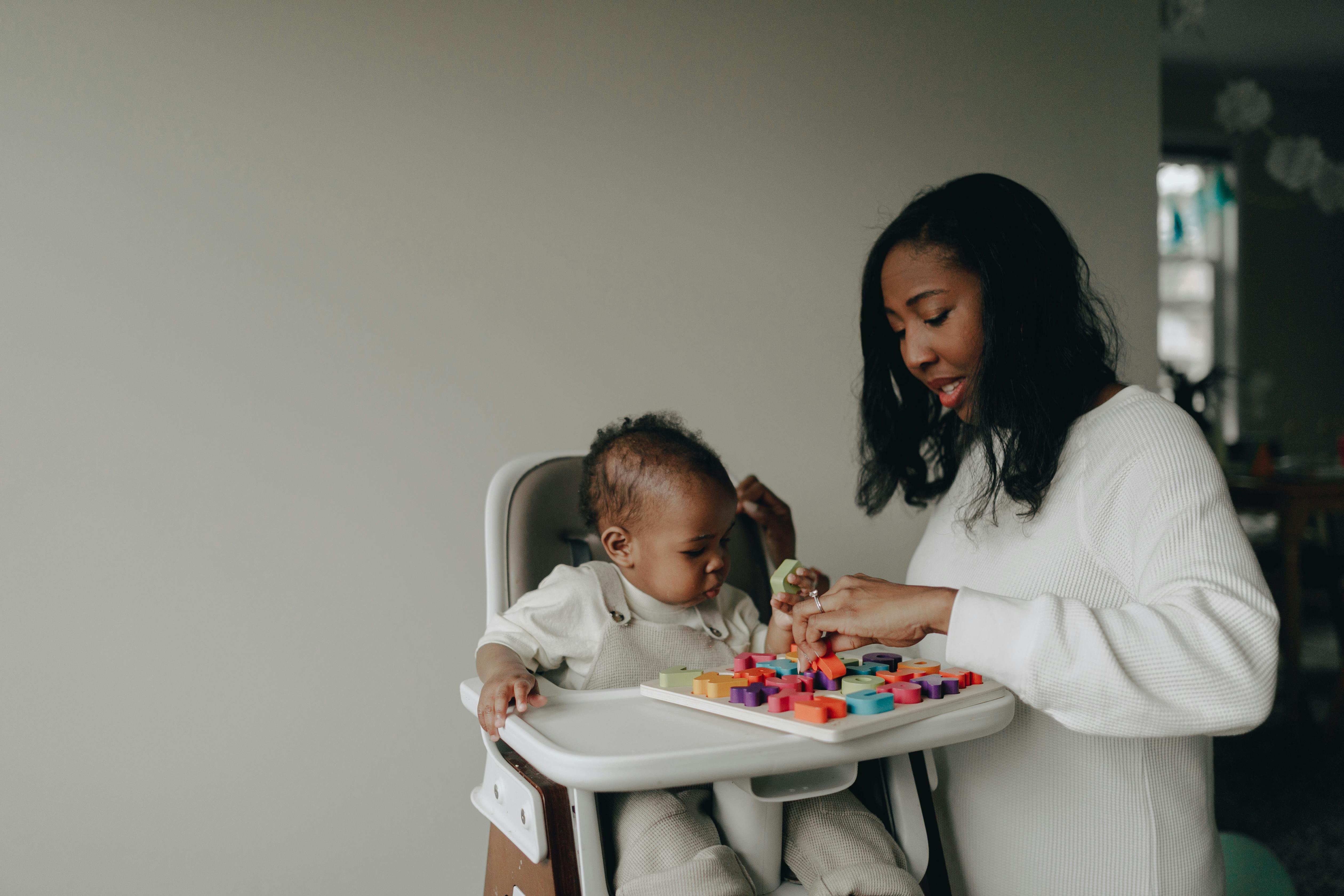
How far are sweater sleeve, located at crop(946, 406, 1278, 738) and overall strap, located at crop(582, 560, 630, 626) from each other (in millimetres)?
441

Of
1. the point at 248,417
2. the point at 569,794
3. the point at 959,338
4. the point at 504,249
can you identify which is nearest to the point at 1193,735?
the point at 959,338

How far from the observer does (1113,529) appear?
980mm

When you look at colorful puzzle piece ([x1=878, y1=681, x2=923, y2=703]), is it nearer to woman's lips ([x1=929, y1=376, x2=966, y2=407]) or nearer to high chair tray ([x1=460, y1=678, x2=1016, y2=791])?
high chair tray ([x1=460, y1=678, x2=1016, y2=791])

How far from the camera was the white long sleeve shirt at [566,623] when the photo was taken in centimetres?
112

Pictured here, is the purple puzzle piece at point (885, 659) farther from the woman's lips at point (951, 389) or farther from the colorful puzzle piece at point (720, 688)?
the woman's lips at point (951, 389)

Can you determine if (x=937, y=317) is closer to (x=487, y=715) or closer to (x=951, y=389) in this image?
(x=951, y=389)

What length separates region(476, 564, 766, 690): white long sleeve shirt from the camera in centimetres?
112

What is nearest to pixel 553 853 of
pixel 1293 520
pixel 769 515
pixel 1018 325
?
pixel 769 515

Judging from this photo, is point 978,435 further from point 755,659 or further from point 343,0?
point 343,0

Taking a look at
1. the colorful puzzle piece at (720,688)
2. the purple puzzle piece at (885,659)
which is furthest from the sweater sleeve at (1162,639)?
the colorful puzzle piece at (720,688)

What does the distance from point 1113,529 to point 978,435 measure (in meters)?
0.19

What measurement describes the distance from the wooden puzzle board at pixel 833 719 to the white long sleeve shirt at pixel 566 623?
0.21 metres

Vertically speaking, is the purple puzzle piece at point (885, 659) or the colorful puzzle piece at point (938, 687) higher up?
the colorful puzzle piece at point (938, 687)

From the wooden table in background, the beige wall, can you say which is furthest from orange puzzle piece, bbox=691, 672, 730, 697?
the wooden table in background
